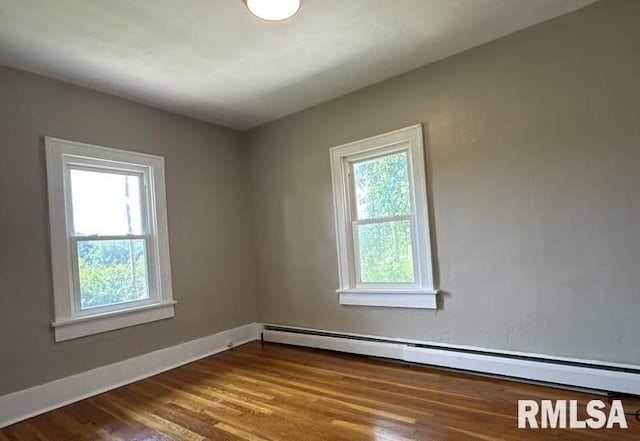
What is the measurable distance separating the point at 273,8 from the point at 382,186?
1.83m

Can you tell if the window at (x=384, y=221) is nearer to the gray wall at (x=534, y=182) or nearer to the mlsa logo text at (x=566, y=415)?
the gray wall at (x=534, y=182)

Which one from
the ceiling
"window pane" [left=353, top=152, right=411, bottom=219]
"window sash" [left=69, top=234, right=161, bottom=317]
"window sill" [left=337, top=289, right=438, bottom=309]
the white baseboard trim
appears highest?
the ceiling

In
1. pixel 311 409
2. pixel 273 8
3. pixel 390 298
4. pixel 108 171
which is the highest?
pixel 273 8

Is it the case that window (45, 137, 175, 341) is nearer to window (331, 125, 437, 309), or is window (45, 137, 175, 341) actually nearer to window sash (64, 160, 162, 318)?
window sash (64, 160, 162, 318)

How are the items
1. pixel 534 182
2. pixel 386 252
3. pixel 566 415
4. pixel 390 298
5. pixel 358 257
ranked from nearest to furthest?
1. pixel 566 415
2. pixel 534 182
3. pixel 390 298
4. pixel 386 252
5. pixel 358 257

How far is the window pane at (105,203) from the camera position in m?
3.04

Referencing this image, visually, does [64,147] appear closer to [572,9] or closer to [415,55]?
[415,55]

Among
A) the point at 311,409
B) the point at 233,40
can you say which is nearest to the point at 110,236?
the point at 233,40

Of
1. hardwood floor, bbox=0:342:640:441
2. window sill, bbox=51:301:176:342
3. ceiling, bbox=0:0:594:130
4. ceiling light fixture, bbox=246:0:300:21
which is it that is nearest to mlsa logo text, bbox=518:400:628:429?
hardwood floor, bbox=0:342:640:441

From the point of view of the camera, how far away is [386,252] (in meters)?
3.41

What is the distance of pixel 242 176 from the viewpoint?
14.6 feet

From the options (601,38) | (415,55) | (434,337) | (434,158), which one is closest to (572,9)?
(601,38)

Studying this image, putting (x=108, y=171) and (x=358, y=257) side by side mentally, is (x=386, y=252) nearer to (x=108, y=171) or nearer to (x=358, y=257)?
(x=358, y=257)

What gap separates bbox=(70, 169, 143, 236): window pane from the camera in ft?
9.96
